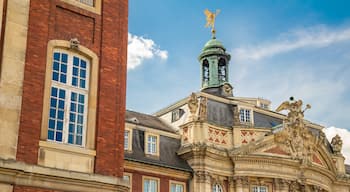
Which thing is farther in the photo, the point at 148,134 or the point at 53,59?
the point at 148,134

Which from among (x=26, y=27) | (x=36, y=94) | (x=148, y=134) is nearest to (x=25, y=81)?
(x=36, y=94)

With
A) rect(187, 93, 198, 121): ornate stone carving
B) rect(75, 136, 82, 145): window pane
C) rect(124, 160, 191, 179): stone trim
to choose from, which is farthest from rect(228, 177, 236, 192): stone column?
rect(75, 136, 82, 145): window pane

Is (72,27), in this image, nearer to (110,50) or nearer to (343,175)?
(110,50)

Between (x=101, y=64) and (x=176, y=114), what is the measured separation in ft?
78.2

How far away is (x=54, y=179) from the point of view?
16.0 meters

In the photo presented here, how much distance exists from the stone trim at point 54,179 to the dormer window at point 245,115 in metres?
24.2

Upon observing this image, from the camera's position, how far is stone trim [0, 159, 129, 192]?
15.1 metres

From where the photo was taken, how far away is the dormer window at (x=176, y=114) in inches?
1632

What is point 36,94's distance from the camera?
53.7 feet

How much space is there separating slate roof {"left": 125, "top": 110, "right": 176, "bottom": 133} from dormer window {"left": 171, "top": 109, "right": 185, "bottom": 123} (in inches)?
27.5

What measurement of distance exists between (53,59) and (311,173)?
93.3 ft

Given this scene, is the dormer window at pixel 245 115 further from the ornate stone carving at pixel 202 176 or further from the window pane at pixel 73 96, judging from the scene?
the window pane at pixel 73 96

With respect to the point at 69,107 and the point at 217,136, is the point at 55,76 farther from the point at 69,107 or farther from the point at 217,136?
the point at 217,136

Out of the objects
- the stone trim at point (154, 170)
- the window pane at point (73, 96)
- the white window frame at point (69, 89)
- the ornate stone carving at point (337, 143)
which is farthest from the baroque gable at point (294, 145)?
the window pane at point (73, 96)
